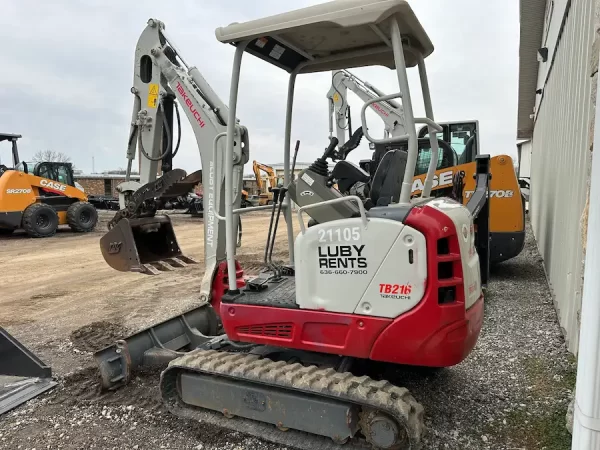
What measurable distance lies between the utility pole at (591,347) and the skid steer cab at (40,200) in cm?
1541

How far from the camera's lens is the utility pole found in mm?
1879

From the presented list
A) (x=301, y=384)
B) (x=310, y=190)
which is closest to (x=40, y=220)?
(x=310, y=190)

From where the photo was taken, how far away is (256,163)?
25891mm

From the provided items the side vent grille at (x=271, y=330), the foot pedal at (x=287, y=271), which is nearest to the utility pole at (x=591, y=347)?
the side vent grille at (x=271, y=330)

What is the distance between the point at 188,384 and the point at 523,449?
2.23 metres

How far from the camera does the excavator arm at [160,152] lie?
165 inches

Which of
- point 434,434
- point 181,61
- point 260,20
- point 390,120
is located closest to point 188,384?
point 434,434

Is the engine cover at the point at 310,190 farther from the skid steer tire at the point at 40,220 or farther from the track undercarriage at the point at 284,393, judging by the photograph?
the skid steer tire at the point at 40,220

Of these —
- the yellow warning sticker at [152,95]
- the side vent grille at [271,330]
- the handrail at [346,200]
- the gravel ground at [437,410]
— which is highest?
the yellow warning sticker at [152,95]

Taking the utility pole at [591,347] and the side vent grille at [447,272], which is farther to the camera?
the side vent grille at [447,272]

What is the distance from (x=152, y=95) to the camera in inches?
184

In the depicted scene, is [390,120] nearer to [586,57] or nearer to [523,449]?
[586,57]

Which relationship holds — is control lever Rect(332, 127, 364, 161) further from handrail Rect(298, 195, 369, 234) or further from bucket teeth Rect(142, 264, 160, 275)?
bucket teeth Rect(142, 264, 160, 275)

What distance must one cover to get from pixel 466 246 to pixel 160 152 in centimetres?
319
